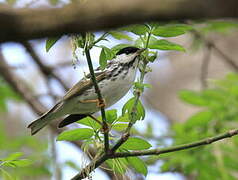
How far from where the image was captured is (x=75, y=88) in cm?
396

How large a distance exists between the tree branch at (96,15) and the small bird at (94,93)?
2.52m

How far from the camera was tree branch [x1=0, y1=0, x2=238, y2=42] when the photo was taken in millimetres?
1030

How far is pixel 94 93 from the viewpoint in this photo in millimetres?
3820

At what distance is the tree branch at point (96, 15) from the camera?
1.03 meters

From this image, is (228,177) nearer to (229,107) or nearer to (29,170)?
(229,107)

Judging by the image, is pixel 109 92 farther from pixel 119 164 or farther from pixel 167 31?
pixel 167 31

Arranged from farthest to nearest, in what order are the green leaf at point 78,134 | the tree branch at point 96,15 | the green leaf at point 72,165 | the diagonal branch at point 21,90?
the diagonal branch at point 21,90 < the green leaf at point 72,165 < the green leaf at point 78,134 < the tree branch at point 96,15

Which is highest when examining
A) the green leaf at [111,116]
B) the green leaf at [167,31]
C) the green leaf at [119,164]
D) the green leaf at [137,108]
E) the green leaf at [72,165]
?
the green leaf at [167,31]

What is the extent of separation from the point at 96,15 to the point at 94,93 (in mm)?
2767

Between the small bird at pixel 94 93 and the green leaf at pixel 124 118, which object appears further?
the small bird at pixel 94 93

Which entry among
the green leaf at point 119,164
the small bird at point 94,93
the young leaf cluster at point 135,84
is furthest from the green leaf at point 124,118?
the small bird at point 94,93

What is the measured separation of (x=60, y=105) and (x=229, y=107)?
1.84 metres

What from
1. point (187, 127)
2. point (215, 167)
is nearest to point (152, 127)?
point (187, 127)

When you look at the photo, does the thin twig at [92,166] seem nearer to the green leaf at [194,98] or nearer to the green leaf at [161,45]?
the green leaf at [161,45]
